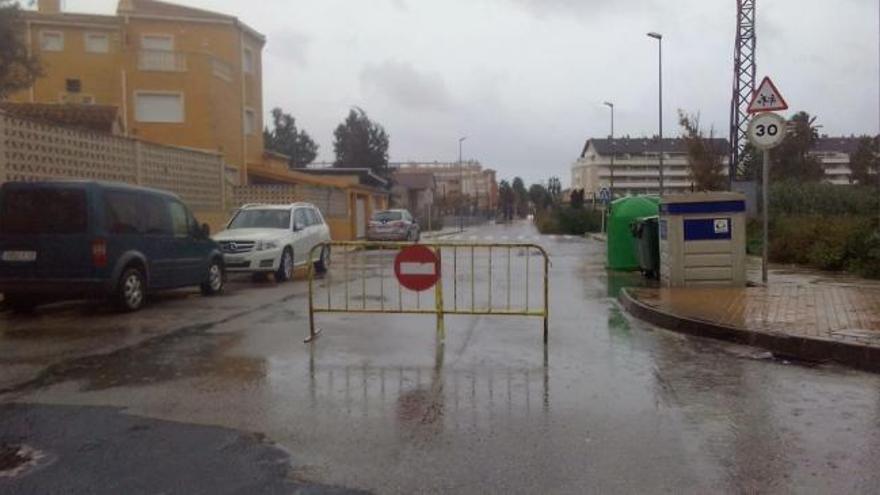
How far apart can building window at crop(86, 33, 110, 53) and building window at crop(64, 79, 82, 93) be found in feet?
4.53

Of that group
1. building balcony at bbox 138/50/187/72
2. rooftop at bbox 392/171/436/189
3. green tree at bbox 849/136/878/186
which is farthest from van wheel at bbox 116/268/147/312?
rooftop at bbox 392/171/436/189

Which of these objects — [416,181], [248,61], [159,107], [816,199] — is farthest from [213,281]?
[416,181]

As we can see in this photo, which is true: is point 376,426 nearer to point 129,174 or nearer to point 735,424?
point 735,424

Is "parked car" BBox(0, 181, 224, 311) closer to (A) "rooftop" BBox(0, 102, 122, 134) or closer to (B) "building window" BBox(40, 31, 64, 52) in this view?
(A) "rooftop" BBox(0, 102, 122, 134)

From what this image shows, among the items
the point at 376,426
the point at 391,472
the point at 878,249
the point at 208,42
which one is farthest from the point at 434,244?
the point at 208,42

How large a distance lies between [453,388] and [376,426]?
1.27 meters

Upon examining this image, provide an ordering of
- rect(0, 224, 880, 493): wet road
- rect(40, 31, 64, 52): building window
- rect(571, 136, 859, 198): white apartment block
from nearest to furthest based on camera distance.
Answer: rect(0, 224, 880, 493): wet road < rect(40, 31, 64, 52): building window < rect(571, 136, 859, 198): white apartment block

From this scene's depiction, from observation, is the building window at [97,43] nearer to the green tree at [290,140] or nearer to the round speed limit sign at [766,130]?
the round speed limit sign at [766,130]

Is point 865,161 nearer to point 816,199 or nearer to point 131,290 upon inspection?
point 816,199

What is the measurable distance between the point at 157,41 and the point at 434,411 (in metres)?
31.4

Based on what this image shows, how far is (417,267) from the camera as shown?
9.17m

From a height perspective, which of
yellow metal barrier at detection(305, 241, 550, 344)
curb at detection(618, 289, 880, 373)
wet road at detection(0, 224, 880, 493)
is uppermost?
yellow metal barrier at detection(305, 241, 550, 344)

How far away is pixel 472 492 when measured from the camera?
4.27 metres

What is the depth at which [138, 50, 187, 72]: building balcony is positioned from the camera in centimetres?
3122
